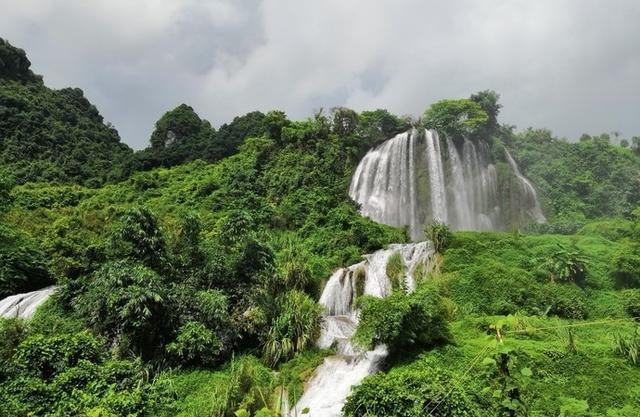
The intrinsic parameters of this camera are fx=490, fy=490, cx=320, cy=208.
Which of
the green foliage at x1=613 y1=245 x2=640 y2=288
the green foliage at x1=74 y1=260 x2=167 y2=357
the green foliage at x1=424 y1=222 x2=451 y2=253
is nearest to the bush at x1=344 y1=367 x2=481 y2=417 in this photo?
the green foliage at x1=74 y1=260 x2=167 y2=357

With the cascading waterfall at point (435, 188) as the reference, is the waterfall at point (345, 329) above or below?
below

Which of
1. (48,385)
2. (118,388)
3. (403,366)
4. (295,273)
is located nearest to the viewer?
(48,385)

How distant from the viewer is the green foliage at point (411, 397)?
812cm

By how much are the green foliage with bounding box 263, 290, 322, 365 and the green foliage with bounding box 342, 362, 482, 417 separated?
15.2 feet

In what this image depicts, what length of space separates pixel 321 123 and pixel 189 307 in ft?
72.7

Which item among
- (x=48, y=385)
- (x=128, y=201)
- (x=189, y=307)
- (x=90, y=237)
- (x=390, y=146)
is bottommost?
(x=48, y=385)

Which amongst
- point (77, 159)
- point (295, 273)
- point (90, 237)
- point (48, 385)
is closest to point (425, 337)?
point (295, 273)

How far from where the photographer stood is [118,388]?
34.0 ft

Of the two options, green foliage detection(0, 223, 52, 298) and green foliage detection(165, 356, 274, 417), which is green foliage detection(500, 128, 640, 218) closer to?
green foliage detection(165, 356, 274, 417)

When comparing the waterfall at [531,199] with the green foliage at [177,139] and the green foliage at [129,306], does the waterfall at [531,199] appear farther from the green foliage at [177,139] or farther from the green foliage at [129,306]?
the green foliage at [129,306]

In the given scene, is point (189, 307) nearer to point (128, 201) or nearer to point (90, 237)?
point (90, 237)

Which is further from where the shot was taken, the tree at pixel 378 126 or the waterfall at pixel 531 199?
the tree at pixel 378 126

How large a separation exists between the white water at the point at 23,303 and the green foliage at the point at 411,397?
557 inches

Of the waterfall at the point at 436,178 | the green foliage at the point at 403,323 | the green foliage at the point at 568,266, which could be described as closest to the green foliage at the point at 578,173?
the waterfall at the point at 436,178
